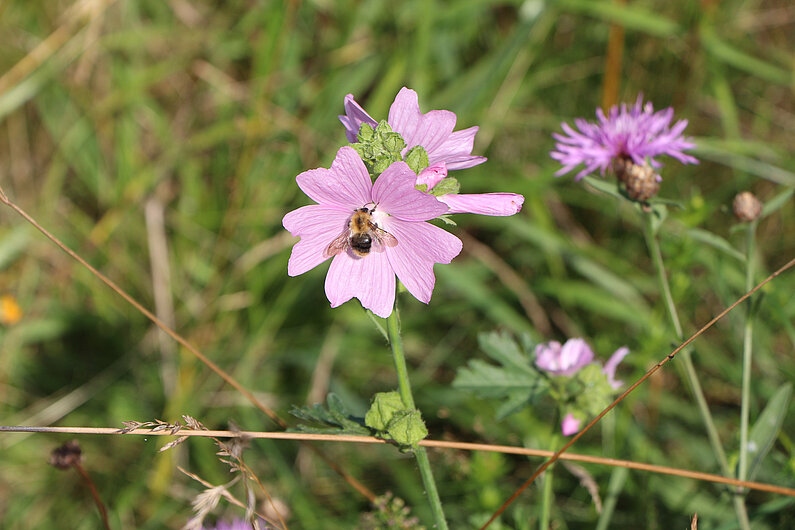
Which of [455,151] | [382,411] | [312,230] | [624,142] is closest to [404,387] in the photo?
[382,411]

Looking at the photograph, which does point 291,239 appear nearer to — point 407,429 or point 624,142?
point 624,142

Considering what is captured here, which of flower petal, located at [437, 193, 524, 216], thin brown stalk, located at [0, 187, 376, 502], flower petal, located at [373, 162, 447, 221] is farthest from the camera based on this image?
thin brown stalk, located at [0, 187, 376, 502]

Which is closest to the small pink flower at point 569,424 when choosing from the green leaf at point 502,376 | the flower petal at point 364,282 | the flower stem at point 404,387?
the green leaf at point 502,376

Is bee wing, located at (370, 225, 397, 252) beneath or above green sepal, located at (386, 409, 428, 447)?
above

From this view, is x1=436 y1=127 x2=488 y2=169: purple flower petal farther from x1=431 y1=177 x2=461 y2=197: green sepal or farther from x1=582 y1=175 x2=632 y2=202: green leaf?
x1=582 y1=175 x2=632 y2=202: green leaf

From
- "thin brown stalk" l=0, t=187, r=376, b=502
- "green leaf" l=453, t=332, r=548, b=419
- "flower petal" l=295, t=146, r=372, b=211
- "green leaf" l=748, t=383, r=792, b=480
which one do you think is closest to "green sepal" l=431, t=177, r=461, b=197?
"flower petal" l=295, t=146, r=372, b=211
